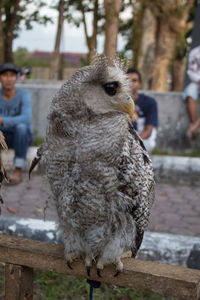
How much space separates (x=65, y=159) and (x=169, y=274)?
31.1 inches

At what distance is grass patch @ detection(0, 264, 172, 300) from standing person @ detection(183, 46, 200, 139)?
4.61 meters

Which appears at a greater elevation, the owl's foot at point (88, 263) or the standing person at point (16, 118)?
the standing person at point (16, 118)

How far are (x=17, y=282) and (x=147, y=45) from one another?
11355 mm

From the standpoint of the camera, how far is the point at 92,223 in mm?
2102

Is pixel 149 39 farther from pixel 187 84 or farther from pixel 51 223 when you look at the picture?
pixel 51 223

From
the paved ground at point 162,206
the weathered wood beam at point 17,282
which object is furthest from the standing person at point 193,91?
the weathered wood beam at point 17,282

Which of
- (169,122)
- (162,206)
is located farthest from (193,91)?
(162,206)

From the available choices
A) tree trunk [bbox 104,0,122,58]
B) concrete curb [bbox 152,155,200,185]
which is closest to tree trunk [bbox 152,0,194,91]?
tree trunk [bbox 104,0,122,58]

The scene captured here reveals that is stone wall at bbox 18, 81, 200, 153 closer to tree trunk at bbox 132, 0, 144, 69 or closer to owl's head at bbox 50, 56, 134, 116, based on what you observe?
tree trunk at bbox 132, 0, 144, 69

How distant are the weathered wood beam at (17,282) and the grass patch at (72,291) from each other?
3.26 feet

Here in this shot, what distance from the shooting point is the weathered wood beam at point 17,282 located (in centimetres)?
207

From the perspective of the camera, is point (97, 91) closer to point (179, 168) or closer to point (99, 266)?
point (99, 266)

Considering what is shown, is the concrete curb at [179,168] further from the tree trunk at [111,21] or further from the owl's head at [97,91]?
the owl's head at [97,91]

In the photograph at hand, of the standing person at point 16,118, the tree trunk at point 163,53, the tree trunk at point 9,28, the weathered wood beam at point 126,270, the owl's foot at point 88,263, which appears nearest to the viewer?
the weathered wood beam at point 126,270
